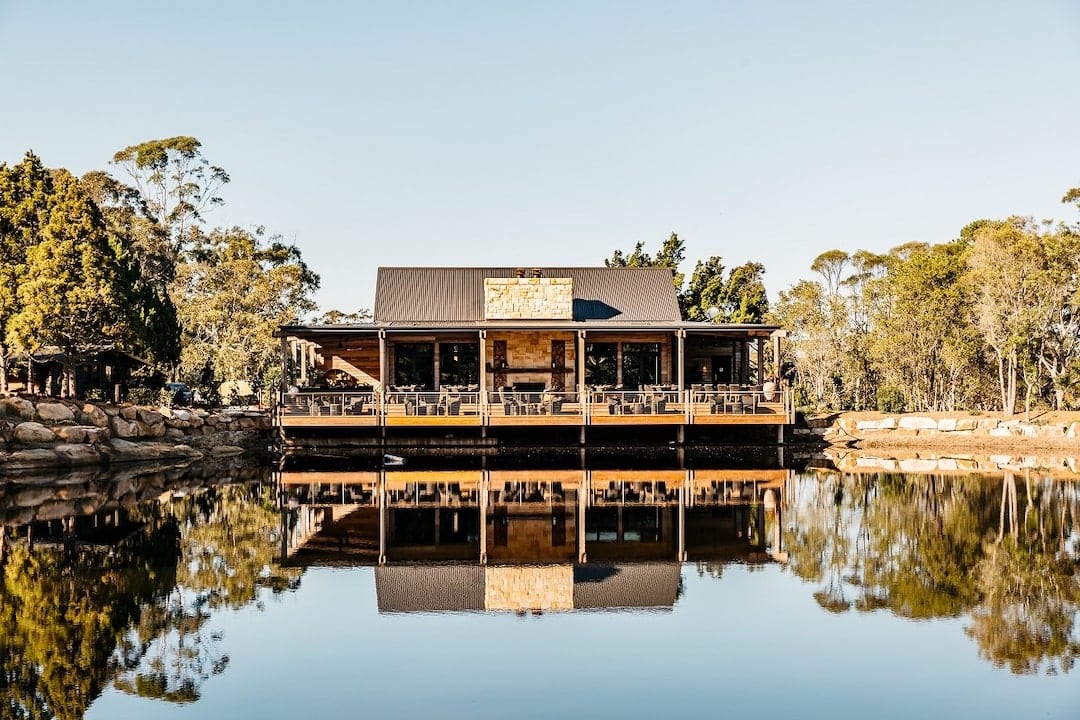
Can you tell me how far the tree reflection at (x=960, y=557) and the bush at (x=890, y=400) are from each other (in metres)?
16.5

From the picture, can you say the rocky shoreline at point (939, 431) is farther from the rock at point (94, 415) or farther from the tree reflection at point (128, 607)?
the tree reflection at point (128, 607)

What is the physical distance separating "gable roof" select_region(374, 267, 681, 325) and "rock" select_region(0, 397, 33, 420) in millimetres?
11994

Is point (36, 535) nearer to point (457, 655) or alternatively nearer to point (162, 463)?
point (457, 655)

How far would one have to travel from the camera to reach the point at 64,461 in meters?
21.5

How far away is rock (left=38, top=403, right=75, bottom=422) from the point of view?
22356 millimetres

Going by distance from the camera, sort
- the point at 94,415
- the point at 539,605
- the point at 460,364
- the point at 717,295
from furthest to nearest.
A: the point at 717,295 < the point at 460,364 < the point at 94,415 < the point at 539,605

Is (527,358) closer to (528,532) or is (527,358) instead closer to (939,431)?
(939,431)

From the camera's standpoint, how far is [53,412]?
73.7 ft

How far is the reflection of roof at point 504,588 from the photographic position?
977 centimetres

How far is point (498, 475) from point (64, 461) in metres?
8.69

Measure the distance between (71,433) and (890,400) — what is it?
2479cm

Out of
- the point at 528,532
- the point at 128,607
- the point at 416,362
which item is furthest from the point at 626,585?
the point at 416,362

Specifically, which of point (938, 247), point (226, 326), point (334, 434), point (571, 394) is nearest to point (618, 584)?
point (571, 394)

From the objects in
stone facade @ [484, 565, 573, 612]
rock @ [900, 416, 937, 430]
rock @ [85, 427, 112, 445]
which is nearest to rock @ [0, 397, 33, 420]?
rock @ [85, 427, 112, 445]
